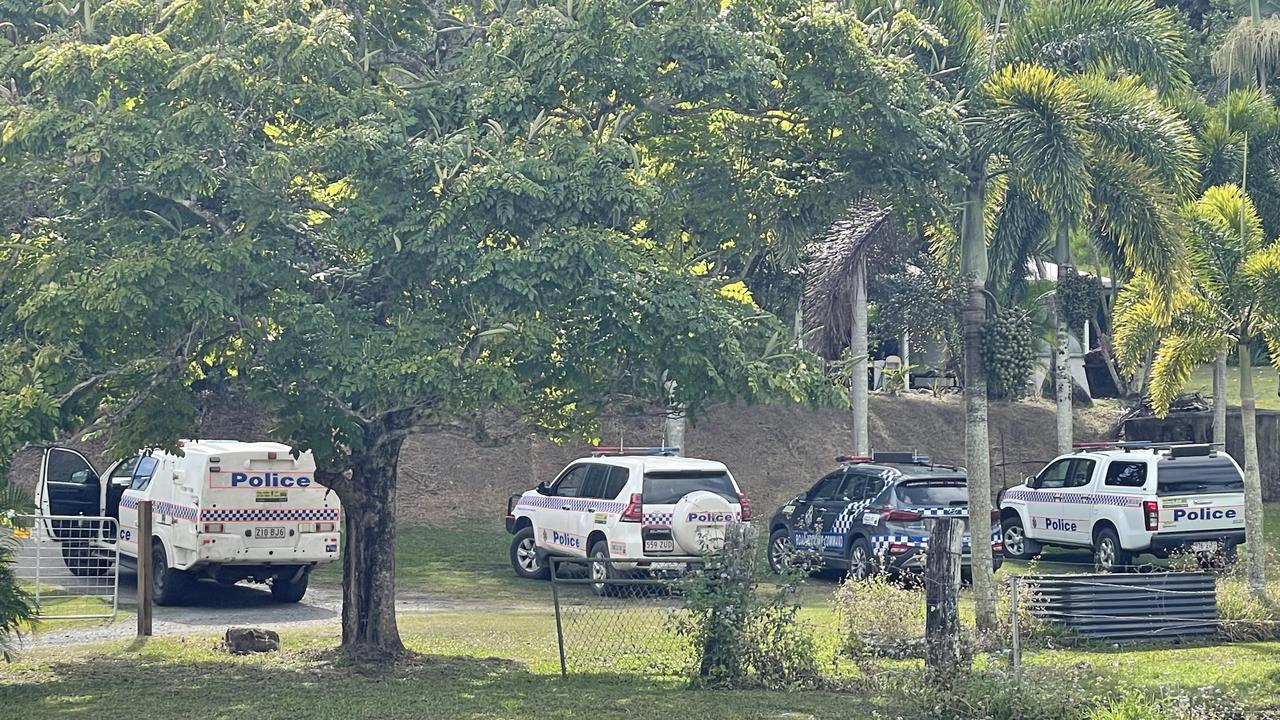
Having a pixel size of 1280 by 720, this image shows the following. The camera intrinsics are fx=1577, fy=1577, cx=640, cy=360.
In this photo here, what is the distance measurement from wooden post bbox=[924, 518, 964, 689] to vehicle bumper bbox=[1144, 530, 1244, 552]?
1064 centimetres

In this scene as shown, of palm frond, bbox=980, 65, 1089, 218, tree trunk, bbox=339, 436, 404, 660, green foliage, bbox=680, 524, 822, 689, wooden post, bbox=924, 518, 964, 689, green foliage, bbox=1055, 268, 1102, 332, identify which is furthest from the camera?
green foliage, bbox=1055, 268, 1102, 332

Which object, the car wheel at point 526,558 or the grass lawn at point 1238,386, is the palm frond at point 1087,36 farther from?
the grass lawn at point 1238,386

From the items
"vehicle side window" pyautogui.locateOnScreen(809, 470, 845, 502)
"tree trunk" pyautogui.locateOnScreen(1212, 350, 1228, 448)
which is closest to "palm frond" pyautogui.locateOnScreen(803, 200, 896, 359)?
"vehicle side window" pyautogui.locateOnScreen(809, 470, 845, 502)

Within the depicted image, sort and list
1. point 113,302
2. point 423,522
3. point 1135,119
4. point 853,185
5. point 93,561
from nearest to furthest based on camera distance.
→ 1. point 113,302
2. point 853,185
3. point 1135,119
4. point 93,561
5. point 423,522

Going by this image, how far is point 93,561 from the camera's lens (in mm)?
20578

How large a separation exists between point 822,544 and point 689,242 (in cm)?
737

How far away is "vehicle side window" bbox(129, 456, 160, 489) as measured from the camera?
19542 mm

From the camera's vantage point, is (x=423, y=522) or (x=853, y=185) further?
(x=423, y=522)

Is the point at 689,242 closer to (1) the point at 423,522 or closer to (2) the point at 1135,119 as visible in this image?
(2) the point at 1135,119

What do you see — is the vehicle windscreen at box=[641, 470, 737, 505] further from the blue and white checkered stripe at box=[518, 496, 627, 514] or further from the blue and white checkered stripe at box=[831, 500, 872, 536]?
the blue and white checkered stripe at box=[831, 500, 872, 536]

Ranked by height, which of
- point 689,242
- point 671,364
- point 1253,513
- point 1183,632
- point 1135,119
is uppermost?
point 1135,119

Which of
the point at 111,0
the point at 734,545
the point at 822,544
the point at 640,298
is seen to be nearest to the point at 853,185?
the point at 640,298

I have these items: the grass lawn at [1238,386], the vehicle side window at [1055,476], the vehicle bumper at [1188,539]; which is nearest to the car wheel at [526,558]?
the vehicle side window at [1055,476]

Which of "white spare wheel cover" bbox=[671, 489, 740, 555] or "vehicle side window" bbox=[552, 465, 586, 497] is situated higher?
"vehicle side window" bbox=[552, 465, 586, 497]
